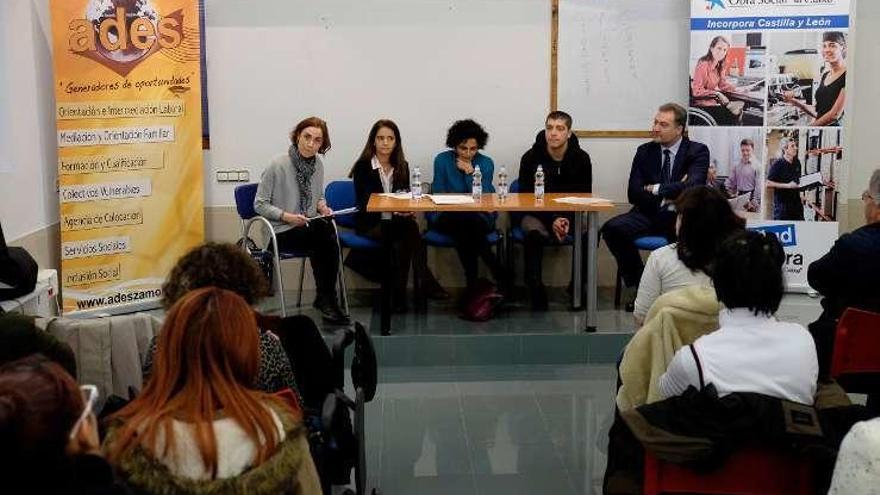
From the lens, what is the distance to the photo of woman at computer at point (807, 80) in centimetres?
636

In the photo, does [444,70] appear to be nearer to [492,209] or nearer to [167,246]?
[492,209]

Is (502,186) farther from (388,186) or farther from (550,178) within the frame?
(388,186)

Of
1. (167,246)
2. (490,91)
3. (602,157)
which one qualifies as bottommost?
(167,246)

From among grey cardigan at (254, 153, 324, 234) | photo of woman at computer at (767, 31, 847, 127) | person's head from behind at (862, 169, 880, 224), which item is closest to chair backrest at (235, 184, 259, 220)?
grey cardigan at (254, 153, 324, 234)

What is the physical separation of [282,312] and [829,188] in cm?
364

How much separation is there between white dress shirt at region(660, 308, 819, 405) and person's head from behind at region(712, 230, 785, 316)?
0.10 ft

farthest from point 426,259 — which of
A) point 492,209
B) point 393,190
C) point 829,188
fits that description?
point 829,188

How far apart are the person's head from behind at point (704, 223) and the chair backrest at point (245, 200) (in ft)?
11.2

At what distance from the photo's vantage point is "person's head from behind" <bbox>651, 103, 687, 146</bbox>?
6.20 meters

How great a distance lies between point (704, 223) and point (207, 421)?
193cm

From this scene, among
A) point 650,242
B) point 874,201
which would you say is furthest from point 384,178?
point 874,201

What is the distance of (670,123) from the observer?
6.20m

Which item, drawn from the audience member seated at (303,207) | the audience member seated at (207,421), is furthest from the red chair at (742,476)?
the audience member seated at (303,207)

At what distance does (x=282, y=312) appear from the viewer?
571 centimetres
